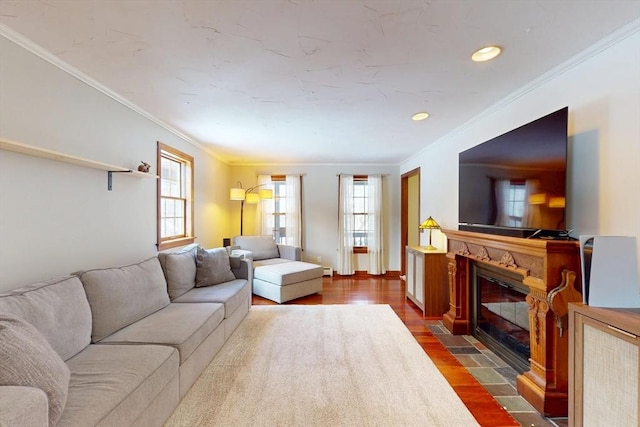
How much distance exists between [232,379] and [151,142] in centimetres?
254

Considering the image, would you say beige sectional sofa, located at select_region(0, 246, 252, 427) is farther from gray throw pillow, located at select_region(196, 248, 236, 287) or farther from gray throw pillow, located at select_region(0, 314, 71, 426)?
gray throw pillow, located at select_region(196, 248, 236, 287)

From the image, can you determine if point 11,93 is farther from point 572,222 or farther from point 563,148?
point 572,222

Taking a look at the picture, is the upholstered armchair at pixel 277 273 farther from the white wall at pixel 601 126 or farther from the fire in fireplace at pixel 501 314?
the white wall at pixel 601 126

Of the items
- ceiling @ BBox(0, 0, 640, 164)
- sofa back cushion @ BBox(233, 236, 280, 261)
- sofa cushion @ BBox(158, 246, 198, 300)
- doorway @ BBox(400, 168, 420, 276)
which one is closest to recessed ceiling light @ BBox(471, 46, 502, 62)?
ceiling @ BBox(0, 0, 640, 164)

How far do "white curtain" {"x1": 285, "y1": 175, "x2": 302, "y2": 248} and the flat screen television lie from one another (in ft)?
11.3

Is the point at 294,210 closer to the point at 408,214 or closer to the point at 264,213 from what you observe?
the point at 264,213

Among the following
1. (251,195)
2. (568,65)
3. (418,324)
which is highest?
(568,65)

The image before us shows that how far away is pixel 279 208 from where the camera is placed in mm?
5742

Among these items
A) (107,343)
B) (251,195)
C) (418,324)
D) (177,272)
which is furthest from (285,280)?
(107,343)

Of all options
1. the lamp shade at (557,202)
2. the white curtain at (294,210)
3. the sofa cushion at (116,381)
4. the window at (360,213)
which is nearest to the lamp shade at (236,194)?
the white curtain at (294,210)

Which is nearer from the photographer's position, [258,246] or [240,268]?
[240,268]

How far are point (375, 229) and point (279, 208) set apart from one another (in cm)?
203

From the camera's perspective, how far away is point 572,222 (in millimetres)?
1851

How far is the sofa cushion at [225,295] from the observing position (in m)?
2.66
